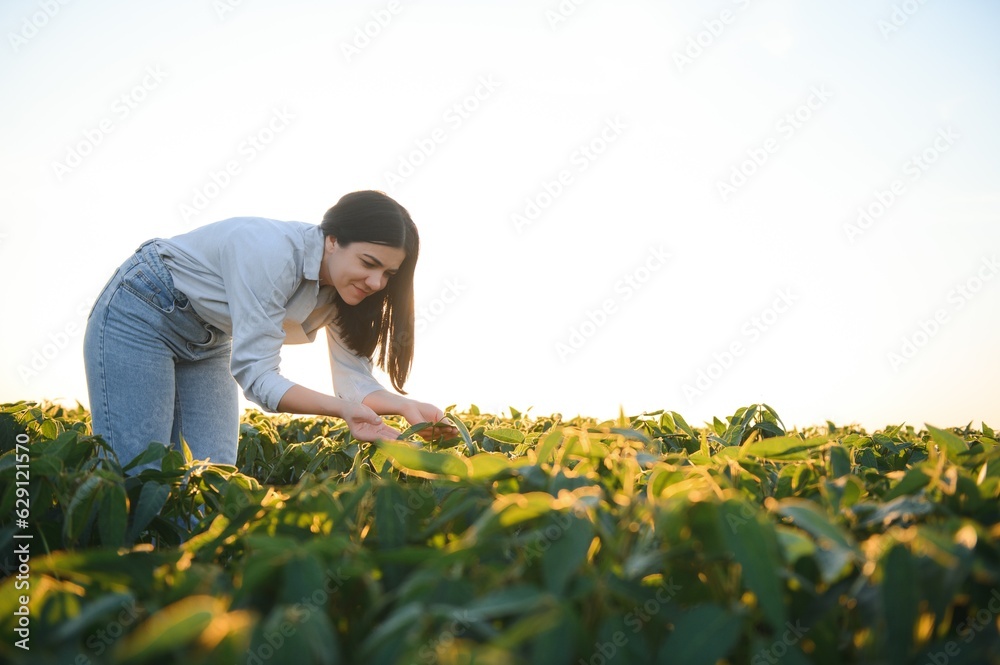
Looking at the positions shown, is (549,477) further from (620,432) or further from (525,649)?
(525,649)

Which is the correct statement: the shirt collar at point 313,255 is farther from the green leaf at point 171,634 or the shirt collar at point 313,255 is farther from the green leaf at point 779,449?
the green leaf at point 171,634

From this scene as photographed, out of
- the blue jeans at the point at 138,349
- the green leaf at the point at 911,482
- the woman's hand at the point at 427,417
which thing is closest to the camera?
the green leaf at the point at 911,482

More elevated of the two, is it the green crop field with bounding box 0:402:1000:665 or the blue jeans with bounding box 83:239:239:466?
the green crop field with bounding box 0:402:1000:665

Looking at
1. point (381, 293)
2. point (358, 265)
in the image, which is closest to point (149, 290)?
point (358, 265)

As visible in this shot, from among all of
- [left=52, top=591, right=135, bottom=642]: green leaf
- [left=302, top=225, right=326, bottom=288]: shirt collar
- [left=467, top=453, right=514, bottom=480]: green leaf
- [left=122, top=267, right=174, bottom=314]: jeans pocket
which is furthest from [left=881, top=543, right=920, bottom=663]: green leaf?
[left=122, top=267, right=174, bottom=314]: jeans pocket

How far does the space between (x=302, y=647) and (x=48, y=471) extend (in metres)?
Answer: 0.87

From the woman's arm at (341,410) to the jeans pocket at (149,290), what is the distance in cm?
88

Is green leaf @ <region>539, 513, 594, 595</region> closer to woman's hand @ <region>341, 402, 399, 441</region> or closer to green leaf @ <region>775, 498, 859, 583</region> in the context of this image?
green leaf @ <region>775, 498, 859, 583</region>

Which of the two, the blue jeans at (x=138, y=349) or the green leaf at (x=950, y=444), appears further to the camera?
the blue jeans at (x=138, y=349)

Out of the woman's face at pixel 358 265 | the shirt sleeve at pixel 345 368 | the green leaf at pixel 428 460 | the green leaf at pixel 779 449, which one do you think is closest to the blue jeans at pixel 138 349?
the shirt sleeve at pixel 345 368

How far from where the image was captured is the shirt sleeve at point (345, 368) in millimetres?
3268

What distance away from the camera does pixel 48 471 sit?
4.02 feet

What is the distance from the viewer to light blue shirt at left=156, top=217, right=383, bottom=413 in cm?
274

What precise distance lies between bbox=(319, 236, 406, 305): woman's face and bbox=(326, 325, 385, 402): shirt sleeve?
36cm
